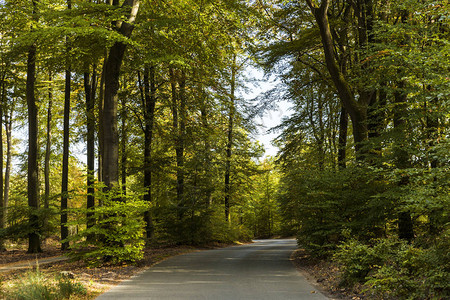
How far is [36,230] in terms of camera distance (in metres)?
17.5

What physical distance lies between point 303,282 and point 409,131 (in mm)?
4608

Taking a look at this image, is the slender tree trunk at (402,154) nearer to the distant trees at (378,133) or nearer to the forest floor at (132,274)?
the distant trees at (378,133)

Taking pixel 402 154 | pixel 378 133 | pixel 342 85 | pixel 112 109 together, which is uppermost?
pixel 342 85

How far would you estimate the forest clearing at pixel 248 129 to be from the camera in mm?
7344

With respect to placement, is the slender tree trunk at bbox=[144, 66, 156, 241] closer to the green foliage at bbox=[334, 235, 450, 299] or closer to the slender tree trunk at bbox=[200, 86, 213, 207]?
the slender tree trunk at bbox=[200, 86, 213, 207]

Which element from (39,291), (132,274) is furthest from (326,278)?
(39,291)

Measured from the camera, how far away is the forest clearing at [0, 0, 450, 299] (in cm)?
734

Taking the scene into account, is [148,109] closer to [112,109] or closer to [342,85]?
[112,109]

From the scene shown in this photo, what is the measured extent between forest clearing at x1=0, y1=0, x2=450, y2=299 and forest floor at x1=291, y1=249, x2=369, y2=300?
2.6 inches

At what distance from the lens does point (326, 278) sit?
891cm

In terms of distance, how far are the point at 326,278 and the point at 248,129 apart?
17975 mm

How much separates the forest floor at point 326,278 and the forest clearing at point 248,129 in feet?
0.21

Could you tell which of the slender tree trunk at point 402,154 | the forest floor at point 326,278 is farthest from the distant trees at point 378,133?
the forest floor at point 326,278

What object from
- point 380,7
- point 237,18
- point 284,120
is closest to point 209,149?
point 284,120
